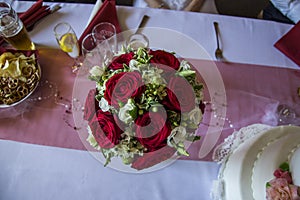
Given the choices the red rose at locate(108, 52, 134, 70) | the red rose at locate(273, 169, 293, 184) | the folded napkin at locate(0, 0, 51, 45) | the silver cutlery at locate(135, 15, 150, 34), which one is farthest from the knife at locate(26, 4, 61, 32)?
the red rose at locate(273, 169, 293, 184)

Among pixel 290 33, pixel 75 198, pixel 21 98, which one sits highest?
pixel 290 33

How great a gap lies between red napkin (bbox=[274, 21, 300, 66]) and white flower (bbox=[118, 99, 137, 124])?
68cm

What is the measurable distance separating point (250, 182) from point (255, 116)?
28cm

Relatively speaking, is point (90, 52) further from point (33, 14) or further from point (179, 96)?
point (179, 96)

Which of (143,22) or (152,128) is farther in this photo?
(143,22)

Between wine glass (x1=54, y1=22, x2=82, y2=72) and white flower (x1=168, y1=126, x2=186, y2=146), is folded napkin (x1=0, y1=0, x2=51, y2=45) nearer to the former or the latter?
wine glass (x1=54, y1=22, x2=82, y2=72)

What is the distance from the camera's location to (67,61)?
0.99 m

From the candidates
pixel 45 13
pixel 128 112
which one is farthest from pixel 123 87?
pixel 45 13

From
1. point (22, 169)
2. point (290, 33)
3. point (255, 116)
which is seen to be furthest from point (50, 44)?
point (290, 33)

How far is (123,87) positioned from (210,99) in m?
0.42

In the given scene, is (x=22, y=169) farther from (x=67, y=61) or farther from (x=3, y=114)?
(x=67, y=61)

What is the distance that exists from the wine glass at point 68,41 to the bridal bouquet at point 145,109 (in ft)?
1.27

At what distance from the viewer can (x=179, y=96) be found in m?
0.58

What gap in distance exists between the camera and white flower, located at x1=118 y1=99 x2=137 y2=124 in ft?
1.80
